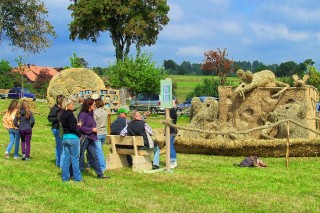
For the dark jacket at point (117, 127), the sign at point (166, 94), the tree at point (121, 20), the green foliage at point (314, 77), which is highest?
the tree at point (121, 20)

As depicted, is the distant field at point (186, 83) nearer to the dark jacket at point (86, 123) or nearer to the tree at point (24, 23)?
the tree at point (24, 23)

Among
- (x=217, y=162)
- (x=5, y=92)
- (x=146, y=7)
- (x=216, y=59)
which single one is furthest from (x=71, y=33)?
(x=217, y=162)

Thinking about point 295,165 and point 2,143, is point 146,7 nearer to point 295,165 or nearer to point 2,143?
point 2,143

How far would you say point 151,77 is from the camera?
→ 43.4 meters

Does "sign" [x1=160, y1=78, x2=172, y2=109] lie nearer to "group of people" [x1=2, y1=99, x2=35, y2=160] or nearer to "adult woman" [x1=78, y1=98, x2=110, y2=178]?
"adult woman" [x1=78, y1=98, x2=110, y2=178]

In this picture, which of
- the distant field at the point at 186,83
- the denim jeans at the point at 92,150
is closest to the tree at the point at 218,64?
the distant field at the point at 186,83

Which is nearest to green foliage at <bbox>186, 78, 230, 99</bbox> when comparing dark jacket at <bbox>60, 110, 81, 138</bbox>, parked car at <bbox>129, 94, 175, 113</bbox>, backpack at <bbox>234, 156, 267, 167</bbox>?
parked car at <bbox>129, 94, 175, 113</bbox>

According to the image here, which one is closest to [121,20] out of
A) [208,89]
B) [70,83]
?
[208,89]

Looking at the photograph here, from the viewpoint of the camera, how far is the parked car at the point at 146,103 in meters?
40.4

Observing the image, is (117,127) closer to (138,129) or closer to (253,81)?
(138,129)

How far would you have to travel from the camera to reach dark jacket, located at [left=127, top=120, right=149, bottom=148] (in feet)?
41.6

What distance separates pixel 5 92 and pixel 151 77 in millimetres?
17491

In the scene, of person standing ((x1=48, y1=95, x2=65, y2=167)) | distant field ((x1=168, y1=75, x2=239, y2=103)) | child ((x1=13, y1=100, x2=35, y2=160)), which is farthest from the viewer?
distant field ((x1=168, y1=75, x2=239, y2=103))

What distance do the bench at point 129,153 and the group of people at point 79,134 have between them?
55 centimetres
